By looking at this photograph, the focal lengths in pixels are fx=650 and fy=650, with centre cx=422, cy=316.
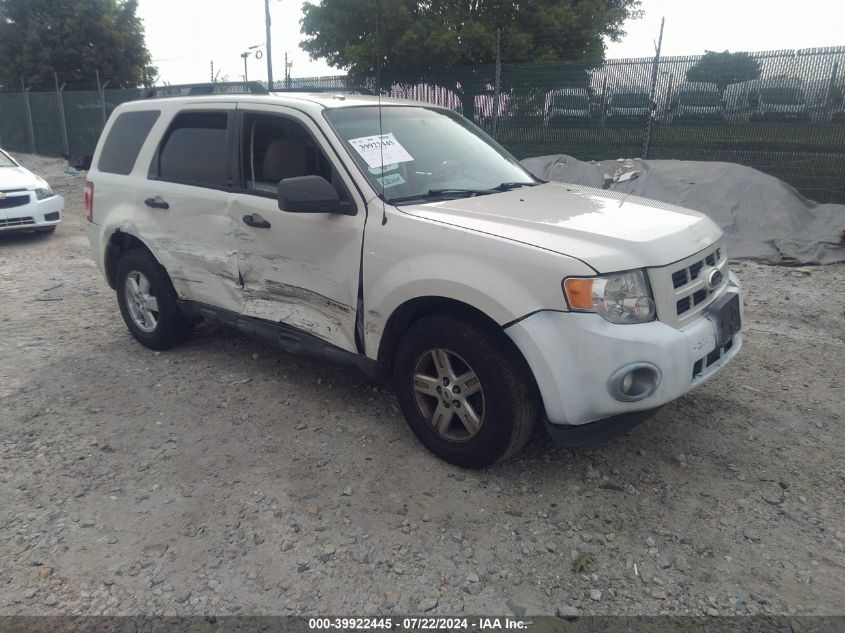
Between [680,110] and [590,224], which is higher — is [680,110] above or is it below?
above

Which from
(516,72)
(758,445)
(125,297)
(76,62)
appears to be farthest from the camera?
(76,62)

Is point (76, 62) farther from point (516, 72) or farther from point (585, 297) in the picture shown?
point (585, 297)

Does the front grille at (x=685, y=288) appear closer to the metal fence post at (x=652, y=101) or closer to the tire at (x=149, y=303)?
the tire at (x=149, y=303)

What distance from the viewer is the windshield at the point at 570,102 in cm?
1122

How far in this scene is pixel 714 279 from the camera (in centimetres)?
323

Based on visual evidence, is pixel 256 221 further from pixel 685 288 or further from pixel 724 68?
pixel 724 68

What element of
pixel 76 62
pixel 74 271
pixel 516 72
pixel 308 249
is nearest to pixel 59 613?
pixel 308 249

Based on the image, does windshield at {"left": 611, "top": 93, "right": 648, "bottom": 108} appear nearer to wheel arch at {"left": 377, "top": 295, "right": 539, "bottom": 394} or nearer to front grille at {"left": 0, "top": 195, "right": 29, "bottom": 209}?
wheel arch at {"left": 377, "top": 295, "right": 539, "bottom": 394}

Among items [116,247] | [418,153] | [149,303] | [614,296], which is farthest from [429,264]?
[116,247]

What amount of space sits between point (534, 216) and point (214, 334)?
10.6 ft

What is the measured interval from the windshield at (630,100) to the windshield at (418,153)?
7.43m

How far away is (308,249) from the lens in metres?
3.65

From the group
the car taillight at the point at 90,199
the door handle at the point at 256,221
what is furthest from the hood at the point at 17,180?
the door handle at the point at 256,221

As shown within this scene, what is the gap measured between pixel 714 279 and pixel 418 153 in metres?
1.76
